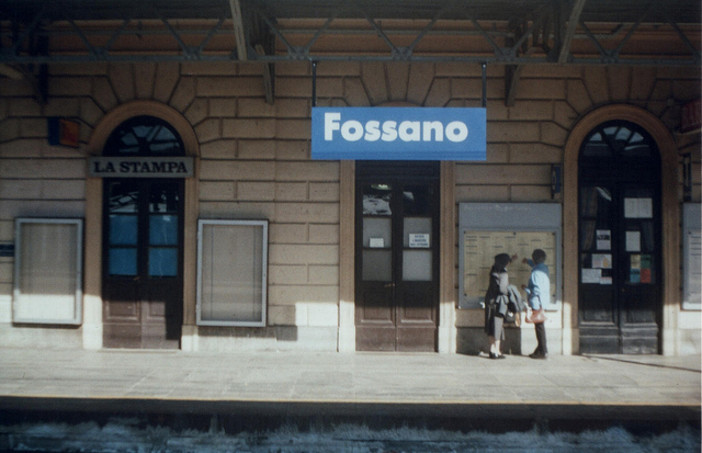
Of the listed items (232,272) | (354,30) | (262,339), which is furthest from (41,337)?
(354,30)

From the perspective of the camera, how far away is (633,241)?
9039 mm

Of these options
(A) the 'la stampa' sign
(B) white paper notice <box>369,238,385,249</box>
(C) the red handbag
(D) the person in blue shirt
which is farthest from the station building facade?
(A) the 'la stampa' sign

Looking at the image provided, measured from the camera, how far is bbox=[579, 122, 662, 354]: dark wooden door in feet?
29.5

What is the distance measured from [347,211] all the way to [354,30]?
2.98 metres

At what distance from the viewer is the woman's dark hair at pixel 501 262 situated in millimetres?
8391

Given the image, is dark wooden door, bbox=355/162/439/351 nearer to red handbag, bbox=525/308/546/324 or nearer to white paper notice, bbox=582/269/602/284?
red handbag, bbox=525/308/546/324

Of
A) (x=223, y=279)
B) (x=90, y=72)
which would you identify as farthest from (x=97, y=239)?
(x=90, y=72)

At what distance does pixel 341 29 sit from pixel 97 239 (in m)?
5.44

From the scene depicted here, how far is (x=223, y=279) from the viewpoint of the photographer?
29.5 ft

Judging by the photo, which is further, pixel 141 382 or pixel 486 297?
pixel 486 297

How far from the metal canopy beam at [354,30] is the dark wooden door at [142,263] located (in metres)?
2.39

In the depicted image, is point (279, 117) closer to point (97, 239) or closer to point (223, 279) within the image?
point (223, 279)

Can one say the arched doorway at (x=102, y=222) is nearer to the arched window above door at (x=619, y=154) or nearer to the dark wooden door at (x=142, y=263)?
the dark wooden door at (x=142, y=263)

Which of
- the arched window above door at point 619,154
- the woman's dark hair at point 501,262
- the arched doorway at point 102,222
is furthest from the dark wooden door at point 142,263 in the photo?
the arched window above door at point 619,154
